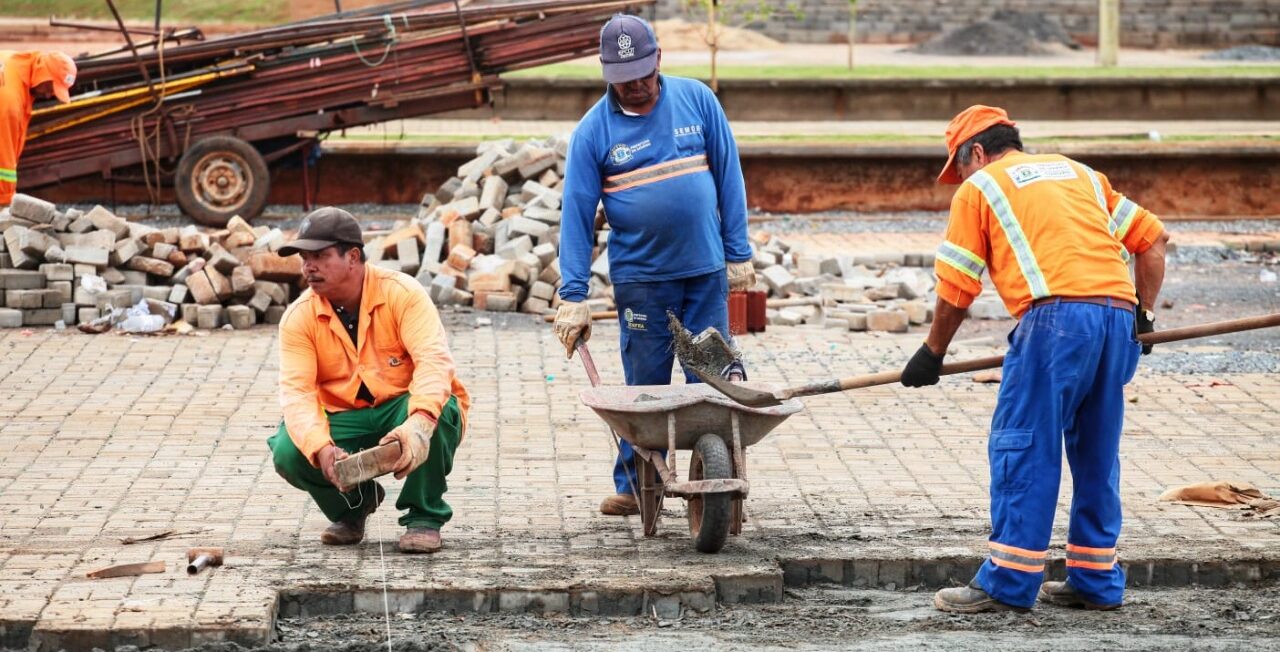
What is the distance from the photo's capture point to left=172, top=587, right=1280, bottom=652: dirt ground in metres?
4.89

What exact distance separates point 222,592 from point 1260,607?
3.52m

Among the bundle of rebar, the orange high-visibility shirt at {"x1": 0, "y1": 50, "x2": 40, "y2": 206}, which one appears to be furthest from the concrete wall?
the orange high-visibility shirt at {"x1": 0, "y1": 50, "x2": 40, "y2": 206}

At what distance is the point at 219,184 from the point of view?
580 inches

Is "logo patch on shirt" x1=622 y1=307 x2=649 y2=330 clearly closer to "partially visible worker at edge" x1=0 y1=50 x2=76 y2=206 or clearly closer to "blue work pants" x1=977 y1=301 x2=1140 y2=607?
"blue work pants" x1=977 y1=301 x2=1140 y2=607

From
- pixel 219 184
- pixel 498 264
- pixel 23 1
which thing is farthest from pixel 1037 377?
pixel 23 1

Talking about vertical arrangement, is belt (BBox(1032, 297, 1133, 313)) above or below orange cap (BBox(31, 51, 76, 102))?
below

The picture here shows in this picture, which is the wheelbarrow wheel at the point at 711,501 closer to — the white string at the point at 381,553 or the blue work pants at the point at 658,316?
the blue work pants at the point at 658,316

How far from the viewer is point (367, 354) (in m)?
5.61

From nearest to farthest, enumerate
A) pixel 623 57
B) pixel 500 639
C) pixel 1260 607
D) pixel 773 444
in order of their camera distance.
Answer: pixel 500 639 < pixel 1260 607 < pixel 623 57 < pixel 773 444

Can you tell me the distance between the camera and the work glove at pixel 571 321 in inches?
238

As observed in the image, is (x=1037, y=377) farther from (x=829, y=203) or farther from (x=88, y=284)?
(x=829, y=203)

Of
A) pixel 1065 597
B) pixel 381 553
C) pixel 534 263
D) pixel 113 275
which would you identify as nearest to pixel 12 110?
pixel 113 275

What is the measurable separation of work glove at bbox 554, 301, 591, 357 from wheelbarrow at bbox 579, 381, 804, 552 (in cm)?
33

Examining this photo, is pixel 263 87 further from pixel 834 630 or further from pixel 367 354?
pixel 834 630
